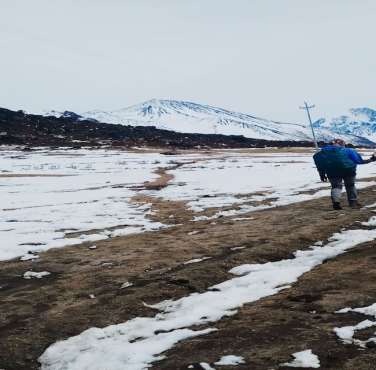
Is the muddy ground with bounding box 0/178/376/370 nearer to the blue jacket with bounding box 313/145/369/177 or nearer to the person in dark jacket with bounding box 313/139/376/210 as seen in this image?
the person in dark jacket with bounding box 313/139/376/210

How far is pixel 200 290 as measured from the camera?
370 inches

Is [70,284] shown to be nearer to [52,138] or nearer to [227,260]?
[227,260]

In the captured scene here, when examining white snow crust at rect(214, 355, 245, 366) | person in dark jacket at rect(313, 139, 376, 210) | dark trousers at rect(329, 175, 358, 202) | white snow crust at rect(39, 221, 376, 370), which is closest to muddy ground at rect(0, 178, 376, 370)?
white snow crust at rect(214, 355, 245, 366)

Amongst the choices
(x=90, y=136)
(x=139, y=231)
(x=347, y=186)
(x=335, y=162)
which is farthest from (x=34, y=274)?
(x=90, y=136)

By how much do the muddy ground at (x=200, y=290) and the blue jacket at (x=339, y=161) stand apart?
7.49 ft

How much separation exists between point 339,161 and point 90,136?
14592 cm

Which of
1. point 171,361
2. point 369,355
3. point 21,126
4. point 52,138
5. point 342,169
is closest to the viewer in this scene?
point 369,355

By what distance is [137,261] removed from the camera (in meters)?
11.8

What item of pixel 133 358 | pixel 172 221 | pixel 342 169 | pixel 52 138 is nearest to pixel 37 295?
pixel 133 358

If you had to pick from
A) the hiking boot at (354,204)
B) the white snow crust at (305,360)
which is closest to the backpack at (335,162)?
the hiking boot at (354,204)

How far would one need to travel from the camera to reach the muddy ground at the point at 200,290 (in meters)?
6.53

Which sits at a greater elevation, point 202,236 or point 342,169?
point 342,169

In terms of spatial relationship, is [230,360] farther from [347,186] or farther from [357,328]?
[347,186]

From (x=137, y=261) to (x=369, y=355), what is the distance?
678 centimetres
